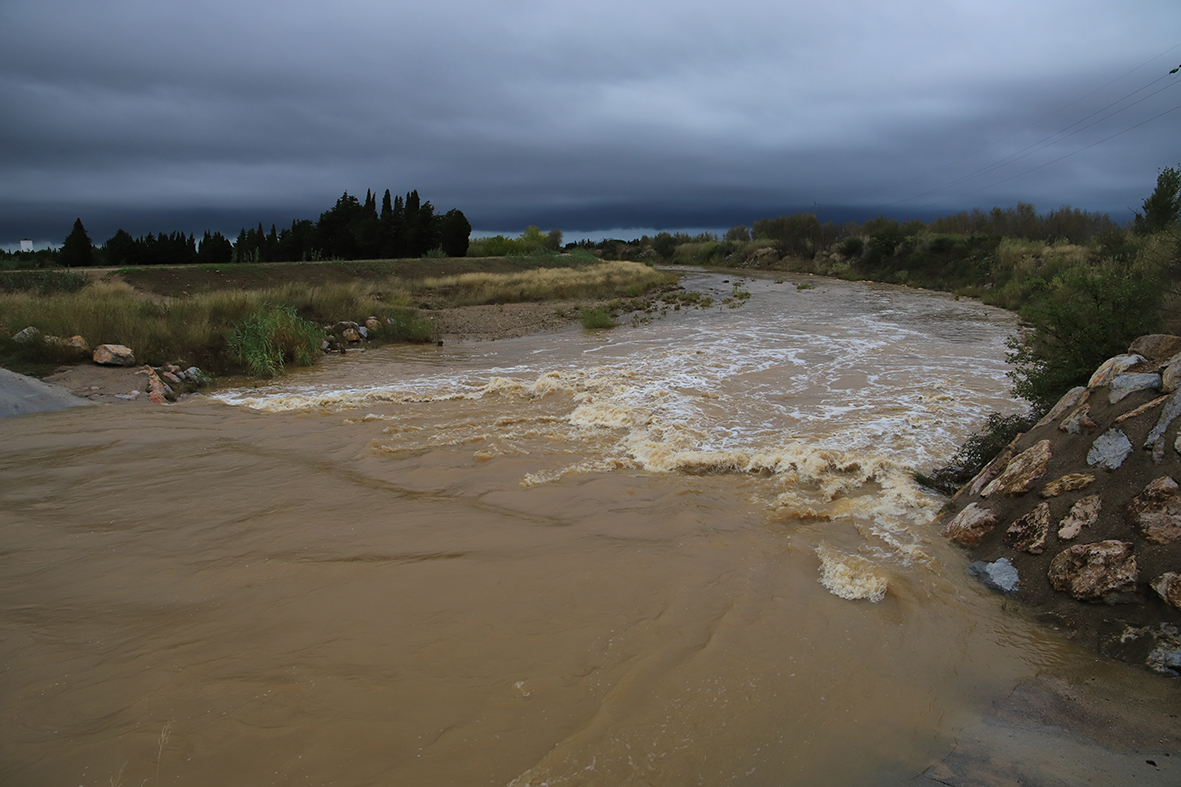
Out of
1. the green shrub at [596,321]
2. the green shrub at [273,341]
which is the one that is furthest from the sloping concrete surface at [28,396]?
the green shrub at [596,321]

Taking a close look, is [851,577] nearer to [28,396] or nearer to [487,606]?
[487,606]

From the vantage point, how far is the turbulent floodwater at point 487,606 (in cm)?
265

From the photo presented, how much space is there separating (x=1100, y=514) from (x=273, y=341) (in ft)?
42.9

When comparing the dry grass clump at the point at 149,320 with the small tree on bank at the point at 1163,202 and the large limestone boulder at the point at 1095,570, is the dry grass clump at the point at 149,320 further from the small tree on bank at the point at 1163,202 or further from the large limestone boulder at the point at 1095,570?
the small tree on bank at the point at 1163,202

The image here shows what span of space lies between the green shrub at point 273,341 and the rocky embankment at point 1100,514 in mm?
11576

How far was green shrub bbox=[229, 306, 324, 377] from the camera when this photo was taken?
39.4ft

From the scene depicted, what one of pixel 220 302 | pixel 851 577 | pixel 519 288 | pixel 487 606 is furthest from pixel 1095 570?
pixel 519 288

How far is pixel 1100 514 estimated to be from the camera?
151 inches

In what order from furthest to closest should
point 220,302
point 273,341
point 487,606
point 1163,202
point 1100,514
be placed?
1. point 1163,202
2. point 220,302
3. point 273,341
4. point 1100,514
5. point 487,606

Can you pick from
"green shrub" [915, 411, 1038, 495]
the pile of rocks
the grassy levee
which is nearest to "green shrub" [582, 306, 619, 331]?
the grassy levee

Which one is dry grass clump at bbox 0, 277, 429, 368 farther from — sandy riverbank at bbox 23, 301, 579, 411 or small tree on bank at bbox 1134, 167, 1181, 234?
small tree on bank at bbox 1134, 167, 1181, 234

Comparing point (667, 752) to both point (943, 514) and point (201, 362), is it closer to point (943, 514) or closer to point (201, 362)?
point (943, 514)

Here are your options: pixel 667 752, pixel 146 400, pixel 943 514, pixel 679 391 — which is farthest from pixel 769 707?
pixel 146 400

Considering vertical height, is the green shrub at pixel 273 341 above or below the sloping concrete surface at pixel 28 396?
above
